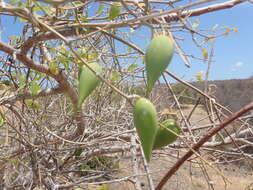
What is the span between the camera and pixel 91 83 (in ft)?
2.03

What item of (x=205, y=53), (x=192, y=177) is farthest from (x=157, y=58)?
(x=192, y=177)

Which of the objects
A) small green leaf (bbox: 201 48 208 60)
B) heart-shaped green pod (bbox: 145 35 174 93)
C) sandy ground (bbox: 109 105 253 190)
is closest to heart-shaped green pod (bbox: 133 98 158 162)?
heart-shaped green pod (bbox: 145 35 174 93)

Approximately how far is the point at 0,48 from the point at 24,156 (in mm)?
1010

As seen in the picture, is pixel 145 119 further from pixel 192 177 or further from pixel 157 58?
pixel 192 177

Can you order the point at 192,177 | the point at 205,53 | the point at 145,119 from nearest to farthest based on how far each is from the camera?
the point at 145,119 → the point at 205,53 → the point at 192,177

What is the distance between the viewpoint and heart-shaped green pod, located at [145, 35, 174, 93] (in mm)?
517

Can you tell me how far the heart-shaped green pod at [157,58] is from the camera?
1.70 feet

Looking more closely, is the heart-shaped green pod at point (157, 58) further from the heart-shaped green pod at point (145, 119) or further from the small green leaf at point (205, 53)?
the small green leaf at point (205, 53)

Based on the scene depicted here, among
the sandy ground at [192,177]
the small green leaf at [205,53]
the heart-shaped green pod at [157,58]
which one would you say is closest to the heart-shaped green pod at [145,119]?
the heart-shaped green pod at [157,58]

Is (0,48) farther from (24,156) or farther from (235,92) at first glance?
(235,92)

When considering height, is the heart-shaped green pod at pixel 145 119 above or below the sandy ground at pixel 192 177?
above

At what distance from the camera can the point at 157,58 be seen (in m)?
0.52

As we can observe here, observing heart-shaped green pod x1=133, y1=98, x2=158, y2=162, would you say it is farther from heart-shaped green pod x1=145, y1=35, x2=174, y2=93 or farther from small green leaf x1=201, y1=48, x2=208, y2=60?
small green leaf x1=201, y1=48, x2=208, y2=60

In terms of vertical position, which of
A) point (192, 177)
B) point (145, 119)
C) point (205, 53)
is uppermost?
point (205, 53)
